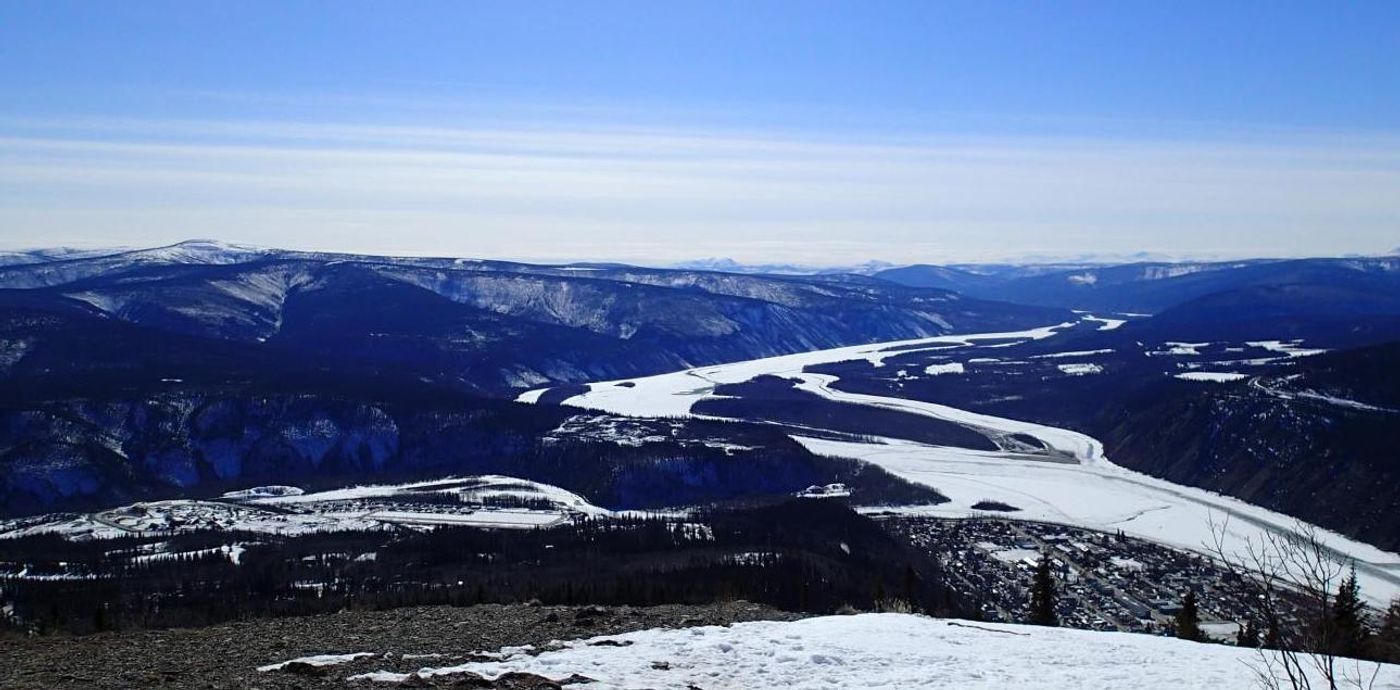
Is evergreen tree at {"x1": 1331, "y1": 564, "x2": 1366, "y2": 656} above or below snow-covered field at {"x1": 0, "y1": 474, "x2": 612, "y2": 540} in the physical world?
above

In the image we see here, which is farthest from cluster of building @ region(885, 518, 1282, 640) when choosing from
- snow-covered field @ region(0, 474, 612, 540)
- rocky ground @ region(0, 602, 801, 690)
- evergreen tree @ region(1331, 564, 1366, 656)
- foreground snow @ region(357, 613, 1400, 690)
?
rocky ground @ region(0, 602, 801, 690)

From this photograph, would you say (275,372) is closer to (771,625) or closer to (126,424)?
(126,424)

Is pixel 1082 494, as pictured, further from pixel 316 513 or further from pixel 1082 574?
pixel 316 513

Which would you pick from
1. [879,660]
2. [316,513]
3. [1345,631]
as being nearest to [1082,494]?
[316,513]

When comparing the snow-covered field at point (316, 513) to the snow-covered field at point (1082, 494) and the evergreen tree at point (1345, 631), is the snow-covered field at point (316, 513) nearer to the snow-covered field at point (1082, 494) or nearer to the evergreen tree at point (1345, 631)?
the snow-covered field at point (1082, 494)

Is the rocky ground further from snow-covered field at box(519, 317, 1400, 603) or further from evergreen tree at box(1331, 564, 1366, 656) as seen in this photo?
snow-covered field at box(519, 317, 1400, 603)

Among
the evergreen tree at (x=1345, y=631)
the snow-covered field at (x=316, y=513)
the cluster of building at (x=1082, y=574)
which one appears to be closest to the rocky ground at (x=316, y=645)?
the evergreen tree at (x=1345, y=631)

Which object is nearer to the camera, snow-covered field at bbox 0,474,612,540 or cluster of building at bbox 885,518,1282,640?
cluster of building at bbox 885,518,1282,640
